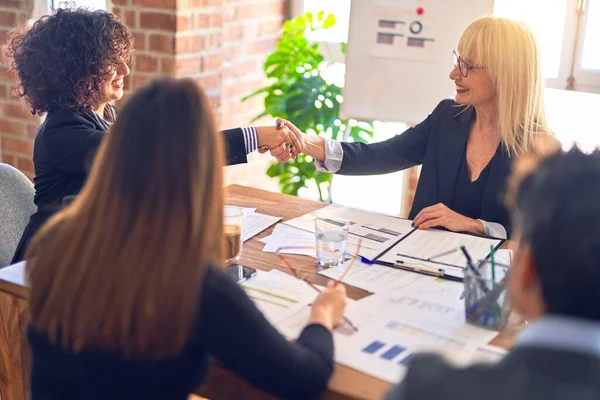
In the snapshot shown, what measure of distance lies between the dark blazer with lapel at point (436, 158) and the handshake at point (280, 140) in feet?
0.51

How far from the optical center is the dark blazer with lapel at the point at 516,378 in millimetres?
850

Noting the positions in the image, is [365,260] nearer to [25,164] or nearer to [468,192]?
[468,192]

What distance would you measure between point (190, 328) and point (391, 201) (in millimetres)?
2638

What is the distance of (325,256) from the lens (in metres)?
1.75

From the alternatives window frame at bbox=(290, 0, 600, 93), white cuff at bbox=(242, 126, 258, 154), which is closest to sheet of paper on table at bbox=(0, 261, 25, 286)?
white cuff at bbox=(242, 126, 258, 154)

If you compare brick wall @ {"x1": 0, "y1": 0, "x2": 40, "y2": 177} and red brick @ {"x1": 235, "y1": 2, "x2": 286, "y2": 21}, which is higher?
red brick @ {"x1": 235, "y1": 2, "x2": 286, "y2": 21}

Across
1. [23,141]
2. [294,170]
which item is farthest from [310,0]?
[23,141]

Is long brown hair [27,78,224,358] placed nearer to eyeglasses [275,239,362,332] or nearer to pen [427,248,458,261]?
eyeglasses [275,239,362,332]

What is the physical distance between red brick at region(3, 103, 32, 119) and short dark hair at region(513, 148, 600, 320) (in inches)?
118

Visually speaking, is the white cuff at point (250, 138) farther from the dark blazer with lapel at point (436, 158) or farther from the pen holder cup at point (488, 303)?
the pen holder cup at point (488, 303)

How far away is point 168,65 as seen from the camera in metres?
2.94

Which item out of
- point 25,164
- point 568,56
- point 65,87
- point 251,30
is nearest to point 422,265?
point 65,87

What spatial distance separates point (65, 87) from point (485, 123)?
1.25 m

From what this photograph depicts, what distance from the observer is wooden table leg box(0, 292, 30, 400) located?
163 cm
